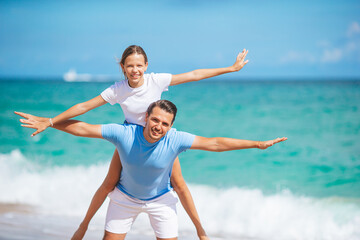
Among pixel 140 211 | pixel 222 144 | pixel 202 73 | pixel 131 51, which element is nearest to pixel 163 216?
pixel 140 211

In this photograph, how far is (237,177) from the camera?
10414 mm

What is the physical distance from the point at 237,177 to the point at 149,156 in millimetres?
6913

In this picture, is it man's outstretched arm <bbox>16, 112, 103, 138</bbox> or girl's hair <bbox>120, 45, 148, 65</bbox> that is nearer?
man's outstretched arm <bbox>16, 112, 103, 138</bbox>

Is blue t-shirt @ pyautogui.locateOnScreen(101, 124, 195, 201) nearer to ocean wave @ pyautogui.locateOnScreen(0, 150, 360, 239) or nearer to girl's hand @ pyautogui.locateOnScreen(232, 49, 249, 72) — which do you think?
girl's hand @ pyautogui.locateOnScreen(232, 49, 249, 72)

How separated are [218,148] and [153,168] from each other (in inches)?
22.5

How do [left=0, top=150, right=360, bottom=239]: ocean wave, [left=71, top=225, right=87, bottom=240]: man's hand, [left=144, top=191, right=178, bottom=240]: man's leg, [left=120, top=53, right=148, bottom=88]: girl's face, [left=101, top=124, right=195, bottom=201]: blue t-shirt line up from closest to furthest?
[left=101, top=124, right=195, bottom=201]: blue t-shirt → [left=120, top=53, right=148, bottom=88]: girl's face → [left=144, top=191, right=178, bottom=240]: man's leg → [left=71, top=225, right=87, bottom=240]: man's hand → [left=0, top=150, right=360, bottom=239]: ocean wave

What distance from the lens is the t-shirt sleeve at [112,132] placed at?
369 cm

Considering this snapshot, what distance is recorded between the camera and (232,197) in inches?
356

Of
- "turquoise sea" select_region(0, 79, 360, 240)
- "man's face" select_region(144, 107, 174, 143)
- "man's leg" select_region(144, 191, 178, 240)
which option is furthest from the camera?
"turquoise sea" select_region(0, 79, 360, 240)

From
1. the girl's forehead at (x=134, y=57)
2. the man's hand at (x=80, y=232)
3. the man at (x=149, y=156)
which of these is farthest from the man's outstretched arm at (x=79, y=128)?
the man's hand at (x=80, y=232)

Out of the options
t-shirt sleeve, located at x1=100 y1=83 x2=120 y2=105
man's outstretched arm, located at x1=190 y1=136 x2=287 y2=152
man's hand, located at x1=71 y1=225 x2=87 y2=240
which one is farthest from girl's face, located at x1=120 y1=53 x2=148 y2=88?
man's hand, located at x1=71 y1=225 x2=87 y2=240

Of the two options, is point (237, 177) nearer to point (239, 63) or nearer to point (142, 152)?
point (239, 63)

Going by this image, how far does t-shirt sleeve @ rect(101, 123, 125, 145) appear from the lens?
3689 mm

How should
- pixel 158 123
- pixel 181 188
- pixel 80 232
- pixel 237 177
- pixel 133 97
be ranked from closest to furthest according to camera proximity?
pixel 158 123 < pixel 133 97 < pixel 181 188 < pixel 80 232 < pixel 237 177
